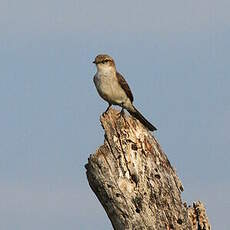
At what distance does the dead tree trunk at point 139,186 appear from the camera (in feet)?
A: 29.7

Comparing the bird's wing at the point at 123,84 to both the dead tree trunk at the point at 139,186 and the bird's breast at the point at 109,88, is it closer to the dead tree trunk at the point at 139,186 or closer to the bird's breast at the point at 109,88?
the bird's breast at the point at 109,88

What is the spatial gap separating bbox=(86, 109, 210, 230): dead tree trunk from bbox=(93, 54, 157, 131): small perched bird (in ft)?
19.0

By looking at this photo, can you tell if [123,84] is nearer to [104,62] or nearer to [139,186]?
[104,62]

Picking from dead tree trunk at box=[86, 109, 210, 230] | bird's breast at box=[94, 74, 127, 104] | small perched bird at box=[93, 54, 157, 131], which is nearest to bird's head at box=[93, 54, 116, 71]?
small perched bird at box=[93, 54, 157, 131]

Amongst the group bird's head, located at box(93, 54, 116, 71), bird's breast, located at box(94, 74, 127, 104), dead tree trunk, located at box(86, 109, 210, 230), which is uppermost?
bird's head, located at box(93, 54, 116, 71)

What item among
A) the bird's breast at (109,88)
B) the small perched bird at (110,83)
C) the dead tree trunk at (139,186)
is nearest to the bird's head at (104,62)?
the small perched bird at (110,83)

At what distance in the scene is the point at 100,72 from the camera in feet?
51.1

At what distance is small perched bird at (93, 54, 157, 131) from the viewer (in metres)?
15.5

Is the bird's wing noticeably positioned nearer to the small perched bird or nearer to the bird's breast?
the small perched bird

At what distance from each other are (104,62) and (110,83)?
1.81 ft

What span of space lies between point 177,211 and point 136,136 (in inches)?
50.9

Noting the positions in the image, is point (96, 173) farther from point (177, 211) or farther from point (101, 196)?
point (177, 211)

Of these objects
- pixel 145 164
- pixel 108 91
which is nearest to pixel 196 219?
pixel 145 164

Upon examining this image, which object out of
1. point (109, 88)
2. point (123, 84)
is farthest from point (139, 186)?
point (123, 84)
